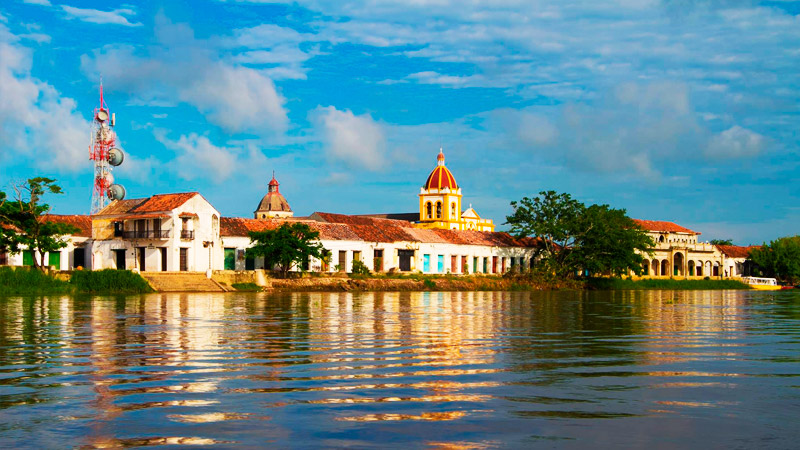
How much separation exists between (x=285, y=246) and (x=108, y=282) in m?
10.9

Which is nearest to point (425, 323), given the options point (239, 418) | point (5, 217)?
point (239, 418)

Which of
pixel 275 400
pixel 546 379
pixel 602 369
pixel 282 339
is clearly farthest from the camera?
pixel 282 339

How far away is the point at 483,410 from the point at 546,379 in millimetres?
2058

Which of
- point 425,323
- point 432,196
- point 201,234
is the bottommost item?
point 425,323

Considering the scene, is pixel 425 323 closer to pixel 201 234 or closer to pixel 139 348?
pixel 139 348

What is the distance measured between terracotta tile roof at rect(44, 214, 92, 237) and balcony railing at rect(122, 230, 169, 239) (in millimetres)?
4079

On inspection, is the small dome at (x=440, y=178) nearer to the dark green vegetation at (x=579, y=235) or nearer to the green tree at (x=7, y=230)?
the dark green vegetation at (x=579, y=235)

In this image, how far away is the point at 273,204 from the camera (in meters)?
119

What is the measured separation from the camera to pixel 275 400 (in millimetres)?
7574

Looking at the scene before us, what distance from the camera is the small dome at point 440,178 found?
4422 inches

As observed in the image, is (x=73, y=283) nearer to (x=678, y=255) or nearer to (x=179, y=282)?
(x=179, y=282)

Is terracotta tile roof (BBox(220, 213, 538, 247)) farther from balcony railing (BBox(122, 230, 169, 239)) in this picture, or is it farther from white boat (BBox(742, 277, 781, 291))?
white boat (BBox(742, 277, 781, 291))

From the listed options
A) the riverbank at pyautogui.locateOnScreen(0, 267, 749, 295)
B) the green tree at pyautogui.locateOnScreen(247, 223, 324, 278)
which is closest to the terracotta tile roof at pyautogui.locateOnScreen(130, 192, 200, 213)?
the green tree at pyautogui.locateOnScreen(247, 223, 324, 278)

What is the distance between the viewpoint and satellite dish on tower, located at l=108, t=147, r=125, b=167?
187 feet
